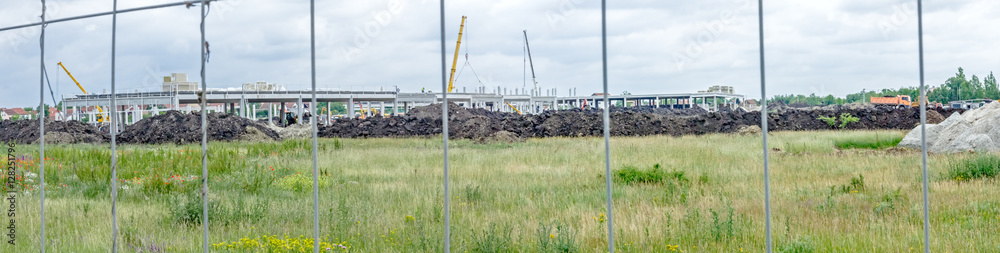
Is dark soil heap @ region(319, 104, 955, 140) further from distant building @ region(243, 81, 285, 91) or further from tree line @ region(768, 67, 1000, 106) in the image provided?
distant building @ region(243, 81, 285, 91)

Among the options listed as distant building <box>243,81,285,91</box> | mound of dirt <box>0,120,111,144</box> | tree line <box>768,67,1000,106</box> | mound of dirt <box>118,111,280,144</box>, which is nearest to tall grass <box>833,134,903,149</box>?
tree line <box>768,67,1000,106</box>

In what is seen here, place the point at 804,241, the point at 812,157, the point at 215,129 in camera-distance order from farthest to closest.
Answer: the point at 215,129
the point at 812,157
the point at 804,241

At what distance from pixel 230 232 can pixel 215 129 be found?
31511 millimetres

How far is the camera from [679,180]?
13945 millimetres

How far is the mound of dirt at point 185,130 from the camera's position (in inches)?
1459

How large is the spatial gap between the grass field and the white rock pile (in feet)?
11.7

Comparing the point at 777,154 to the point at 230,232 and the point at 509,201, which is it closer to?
the point at 509,201

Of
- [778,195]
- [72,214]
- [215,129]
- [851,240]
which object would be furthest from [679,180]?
[215,129]

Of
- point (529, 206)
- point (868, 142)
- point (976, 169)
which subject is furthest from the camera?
point (868, 142)

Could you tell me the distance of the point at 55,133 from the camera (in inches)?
1471

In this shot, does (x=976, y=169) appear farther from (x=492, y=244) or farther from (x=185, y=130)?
(x=185, y=130)

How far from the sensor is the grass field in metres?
7.71

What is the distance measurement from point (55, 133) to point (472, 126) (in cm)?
2051

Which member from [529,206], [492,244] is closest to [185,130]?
[529,206]
